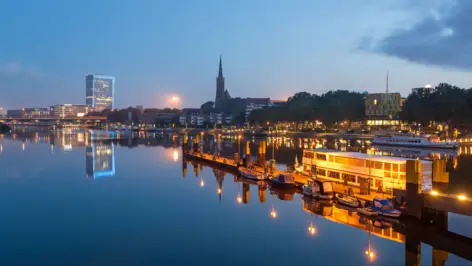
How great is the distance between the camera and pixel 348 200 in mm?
31891

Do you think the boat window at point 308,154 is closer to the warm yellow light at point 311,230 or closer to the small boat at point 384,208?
the small boat at point 384,208

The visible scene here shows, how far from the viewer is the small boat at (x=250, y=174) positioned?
149ft

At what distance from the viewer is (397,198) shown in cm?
2970

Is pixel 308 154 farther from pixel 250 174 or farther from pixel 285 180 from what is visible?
pixel 250 174

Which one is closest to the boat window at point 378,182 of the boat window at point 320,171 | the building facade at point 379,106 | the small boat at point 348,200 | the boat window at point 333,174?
the small boat at point 348,200

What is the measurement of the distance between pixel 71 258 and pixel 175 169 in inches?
1436

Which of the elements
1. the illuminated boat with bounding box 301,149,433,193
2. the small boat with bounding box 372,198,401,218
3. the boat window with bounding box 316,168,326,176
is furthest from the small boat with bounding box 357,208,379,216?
the boat window with bounding box 316,168,326,176

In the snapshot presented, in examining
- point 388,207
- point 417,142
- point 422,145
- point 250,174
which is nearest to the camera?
point 388,207

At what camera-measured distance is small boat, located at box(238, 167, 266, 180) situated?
4538 cm

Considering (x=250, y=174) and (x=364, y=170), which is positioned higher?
(x=364, y=170)

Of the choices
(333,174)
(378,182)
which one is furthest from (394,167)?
(333,174)

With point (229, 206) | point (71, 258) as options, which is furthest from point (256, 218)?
point (71, 258)

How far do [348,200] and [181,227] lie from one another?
12649 mm

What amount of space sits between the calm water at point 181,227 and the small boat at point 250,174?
204cm
